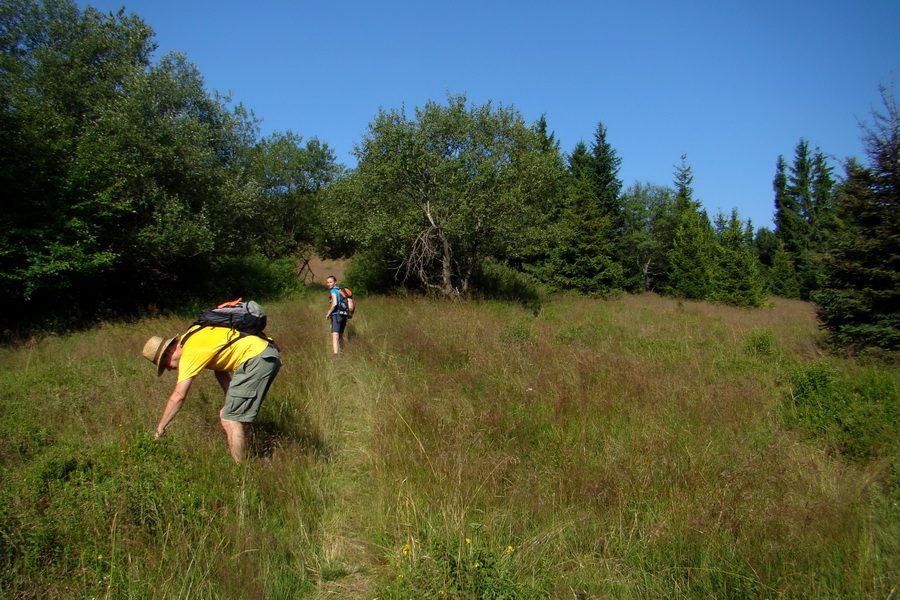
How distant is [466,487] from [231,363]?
224 centimetres

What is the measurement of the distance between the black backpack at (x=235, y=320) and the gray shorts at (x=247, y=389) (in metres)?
0.25

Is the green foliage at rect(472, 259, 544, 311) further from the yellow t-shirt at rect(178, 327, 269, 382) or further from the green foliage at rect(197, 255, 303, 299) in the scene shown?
the yellow t-shirt at rect(178, 327, 269, 382)

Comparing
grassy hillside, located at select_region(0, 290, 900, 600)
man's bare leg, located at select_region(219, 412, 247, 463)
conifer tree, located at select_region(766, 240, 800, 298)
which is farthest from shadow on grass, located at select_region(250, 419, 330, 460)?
conifer tree, located at select_region(766, 240, 800, 298)

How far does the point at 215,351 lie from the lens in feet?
12.8

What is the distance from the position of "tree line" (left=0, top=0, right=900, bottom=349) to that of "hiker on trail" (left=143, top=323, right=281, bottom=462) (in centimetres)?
907

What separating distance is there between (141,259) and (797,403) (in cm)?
1666

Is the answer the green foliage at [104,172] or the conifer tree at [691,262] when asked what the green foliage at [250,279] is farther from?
the conifer tree at [691,262]

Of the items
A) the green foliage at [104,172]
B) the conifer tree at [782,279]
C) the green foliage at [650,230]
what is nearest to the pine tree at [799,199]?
the conifer tree at [782,279]

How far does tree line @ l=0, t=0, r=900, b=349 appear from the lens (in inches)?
381

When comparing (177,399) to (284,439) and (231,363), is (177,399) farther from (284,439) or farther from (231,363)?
(284,439)

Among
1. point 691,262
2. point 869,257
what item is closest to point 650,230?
point 691,262

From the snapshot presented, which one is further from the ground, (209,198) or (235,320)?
(209,198)

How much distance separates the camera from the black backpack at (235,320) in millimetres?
4031

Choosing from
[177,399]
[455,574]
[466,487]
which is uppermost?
[177,399]
